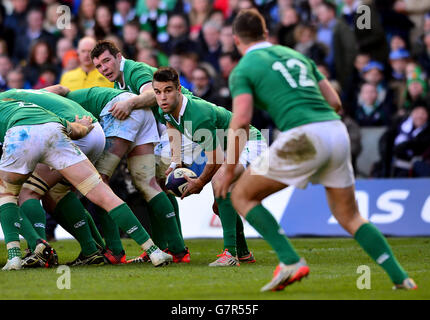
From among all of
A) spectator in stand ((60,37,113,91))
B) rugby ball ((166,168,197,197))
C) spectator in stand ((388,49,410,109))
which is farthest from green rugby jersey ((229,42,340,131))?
spectator in stand ((388,49,410,109))

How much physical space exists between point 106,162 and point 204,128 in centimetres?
150

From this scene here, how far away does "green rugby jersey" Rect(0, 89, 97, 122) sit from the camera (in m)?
8.31

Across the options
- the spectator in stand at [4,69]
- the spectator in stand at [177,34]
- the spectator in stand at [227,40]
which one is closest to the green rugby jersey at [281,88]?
the spectator in stand at [227,40]

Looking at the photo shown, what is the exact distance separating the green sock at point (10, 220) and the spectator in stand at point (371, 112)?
24.9 ft

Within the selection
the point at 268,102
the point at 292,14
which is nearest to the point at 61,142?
the point at 268,102

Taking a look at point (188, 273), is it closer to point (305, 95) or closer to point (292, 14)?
point (305, 95)

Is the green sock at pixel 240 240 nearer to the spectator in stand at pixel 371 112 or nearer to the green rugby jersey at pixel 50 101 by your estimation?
the green rugby jersey at pixel 50 101

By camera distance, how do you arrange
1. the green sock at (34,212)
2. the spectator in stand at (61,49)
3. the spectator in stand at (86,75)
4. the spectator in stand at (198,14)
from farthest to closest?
the spectator in stand at (198,14)
the spectator in stand at (61,49)
the spectator in stand at (86,75)
the green sock at (34,212)

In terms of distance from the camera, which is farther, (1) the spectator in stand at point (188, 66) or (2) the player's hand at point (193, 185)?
(1) the spectator in stand at point (188, 66)

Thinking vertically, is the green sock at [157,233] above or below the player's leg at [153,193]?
below

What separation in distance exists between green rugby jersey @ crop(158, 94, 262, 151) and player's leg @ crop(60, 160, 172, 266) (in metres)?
0.93

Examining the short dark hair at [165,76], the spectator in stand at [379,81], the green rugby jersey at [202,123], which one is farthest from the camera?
the spectator in stand at [379,81]

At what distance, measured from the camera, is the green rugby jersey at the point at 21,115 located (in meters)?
7.75

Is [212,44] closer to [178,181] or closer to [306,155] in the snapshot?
[178,181]
